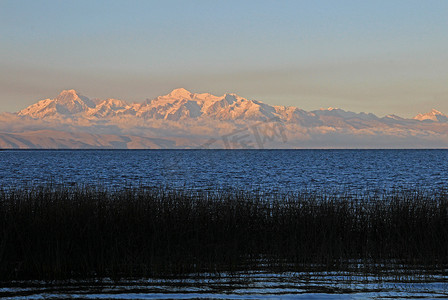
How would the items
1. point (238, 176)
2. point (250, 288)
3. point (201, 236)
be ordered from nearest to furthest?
point (250, 288), point (201, 236), point (238, 176)

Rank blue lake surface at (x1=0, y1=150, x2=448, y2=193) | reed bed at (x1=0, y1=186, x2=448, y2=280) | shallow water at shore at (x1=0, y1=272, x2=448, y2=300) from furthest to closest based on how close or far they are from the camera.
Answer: blue lake surface at (x1=0, y1=150, x2=448, y2=193)
reed bed at (x1=0, y1=186, x2=448, y2=280)
shallow water at shore at (x1=0, y1=272, x2=448, y2=300)

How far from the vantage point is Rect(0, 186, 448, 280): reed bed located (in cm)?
1234

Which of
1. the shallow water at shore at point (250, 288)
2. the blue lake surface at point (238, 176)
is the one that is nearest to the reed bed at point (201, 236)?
the shallow water at shore at point (250, 288)

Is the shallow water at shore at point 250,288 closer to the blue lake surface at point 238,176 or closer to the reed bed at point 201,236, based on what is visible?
the reed bed at point 201,236

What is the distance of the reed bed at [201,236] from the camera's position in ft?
40.5

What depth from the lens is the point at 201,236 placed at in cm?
1469

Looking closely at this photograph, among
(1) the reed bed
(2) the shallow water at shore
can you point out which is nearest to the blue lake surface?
(1) the reed bed

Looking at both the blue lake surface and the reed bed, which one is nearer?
the reed bed

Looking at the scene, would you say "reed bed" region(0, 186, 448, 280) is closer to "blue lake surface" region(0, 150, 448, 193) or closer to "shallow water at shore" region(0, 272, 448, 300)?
"shallow water at shore" region(0, 272, 448, 300)

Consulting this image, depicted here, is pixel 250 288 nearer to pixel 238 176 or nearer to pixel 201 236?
pixel 201 236

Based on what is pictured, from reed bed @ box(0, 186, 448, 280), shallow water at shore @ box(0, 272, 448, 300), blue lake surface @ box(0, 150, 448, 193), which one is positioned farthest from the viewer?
blue lake surface @ box(0, 150, 448, 193)

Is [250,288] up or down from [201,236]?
down

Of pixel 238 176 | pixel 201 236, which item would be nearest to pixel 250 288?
pixel 201 236

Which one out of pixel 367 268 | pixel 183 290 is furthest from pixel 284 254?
pixel 183 290
